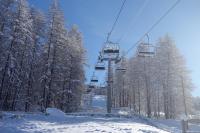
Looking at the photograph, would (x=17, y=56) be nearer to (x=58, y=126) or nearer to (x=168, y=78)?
(x=168, y=78)

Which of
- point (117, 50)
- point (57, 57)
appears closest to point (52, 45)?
Answer: point (57, 57)

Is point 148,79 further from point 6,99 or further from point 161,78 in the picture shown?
point 6,99

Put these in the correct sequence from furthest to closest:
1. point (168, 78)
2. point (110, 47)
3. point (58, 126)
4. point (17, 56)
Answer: point (168, 78) < point (17, 56) < point (110, 47) < point (58, 126)

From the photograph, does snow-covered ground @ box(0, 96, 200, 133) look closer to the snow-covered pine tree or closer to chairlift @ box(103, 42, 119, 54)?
chairlift @ box(103, 42, 119, 54)

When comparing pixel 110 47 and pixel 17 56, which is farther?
pixel 17 56

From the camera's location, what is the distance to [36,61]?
46.6 m

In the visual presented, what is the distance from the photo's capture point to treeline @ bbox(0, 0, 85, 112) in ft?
128

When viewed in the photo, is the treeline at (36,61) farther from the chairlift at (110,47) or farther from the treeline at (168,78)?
the treeline at (168,78)

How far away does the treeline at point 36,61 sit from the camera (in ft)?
128

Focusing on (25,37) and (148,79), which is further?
(148,79)

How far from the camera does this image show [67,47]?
49.2 metres

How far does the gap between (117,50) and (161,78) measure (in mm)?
13826

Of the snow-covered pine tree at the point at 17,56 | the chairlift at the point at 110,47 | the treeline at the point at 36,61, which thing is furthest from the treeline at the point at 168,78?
the snow-covered pine tree at the point at 17,56

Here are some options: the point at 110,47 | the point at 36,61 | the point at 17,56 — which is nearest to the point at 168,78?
the point at 110,47
